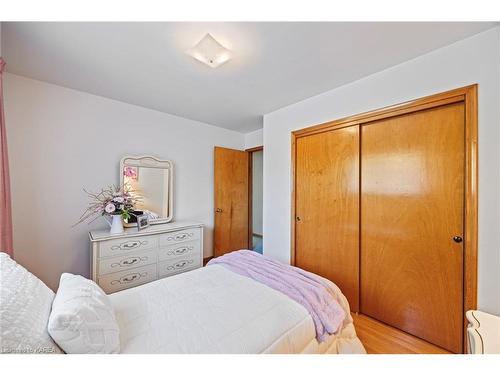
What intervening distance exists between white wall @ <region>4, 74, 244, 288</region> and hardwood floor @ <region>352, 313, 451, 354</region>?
9.39 ft

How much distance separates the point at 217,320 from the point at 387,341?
150cm

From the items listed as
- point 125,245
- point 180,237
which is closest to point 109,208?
point 125,245

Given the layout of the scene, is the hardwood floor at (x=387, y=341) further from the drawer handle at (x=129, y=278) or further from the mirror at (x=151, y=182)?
the mirror at (x=151, y=182)

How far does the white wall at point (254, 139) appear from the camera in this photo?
139 inches

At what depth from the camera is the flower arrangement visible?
2188mm

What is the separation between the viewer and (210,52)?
145cm

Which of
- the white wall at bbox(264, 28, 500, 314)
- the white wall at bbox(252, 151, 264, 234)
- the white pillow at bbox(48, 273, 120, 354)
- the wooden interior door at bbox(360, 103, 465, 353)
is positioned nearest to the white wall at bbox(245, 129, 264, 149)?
the white wall at bbox(252, 151, 264, 234)

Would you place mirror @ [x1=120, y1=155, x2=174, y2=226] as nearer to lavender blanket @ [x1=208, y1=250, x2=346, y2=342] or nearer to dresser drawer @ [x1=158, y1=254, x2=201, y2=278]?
dresser drawer @ [x1=158, y1=254, x2=201, y2=278]

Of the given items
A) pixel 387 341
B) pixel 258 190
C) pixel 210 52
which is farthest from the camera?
pixel 258 190

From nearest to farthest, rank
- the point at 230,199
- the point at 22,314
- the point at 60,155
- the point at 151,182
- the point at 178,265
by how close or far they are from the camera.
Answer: the point at 22,314, the point at 60,155, the point at 178,265, the point at 151,182, the point at 230,199

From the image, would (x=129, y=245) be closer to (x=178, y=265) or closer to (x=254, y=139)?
(x=178, y=265)

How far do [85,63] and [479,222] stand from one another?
3.12 m

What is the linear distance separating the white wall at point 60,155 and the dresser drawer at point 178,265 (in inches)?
31.5

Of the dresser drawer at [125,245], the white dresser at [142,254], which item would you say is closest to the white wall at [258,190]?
the white dresser at [142,254]
